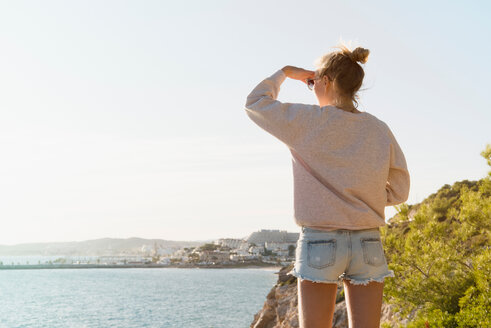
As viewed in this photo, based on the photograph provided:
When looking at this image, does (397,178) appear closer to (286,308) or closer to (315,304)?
(315,304)

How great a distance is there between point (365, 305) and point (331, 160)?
625 millimetres

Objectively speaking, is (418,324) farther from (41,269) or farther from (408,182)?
(41,269)

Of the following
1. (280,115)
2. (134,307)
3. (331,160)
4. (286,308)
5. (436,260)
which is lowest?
(134,307)

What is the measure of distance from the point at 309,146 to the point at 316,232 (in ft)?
1.18

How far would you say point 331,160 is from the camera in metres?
2.04

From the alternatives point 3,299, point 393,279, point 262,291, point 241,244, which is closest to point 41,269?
point 241,244

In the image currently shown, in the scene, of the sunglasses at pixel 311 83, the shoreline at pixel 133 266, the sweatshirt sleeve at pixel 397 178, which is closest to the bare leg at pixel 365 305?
the sweatshirt sleeve at pixel 397 178

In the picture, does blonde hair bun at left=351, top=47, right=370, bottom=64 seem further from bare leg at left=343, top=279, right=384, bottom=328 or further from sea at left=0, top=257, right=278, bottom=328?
sea at left=0, top=257, right=278, bottom=328

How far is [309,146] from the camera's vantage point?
204 centimetres

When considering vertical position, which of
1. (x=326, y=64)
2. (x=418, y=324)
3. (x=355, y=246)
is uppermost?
(x=326, y=64)

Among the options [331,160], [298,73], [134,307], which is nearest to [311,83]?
[298,73]

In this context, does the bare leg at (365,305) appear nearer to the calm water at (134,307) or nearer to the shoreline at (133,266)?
the calm water at (134,307)

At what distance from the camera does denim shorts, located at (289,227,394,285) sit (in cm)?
192

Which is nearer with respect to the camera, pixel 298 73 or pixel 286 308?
pixel 298 73
